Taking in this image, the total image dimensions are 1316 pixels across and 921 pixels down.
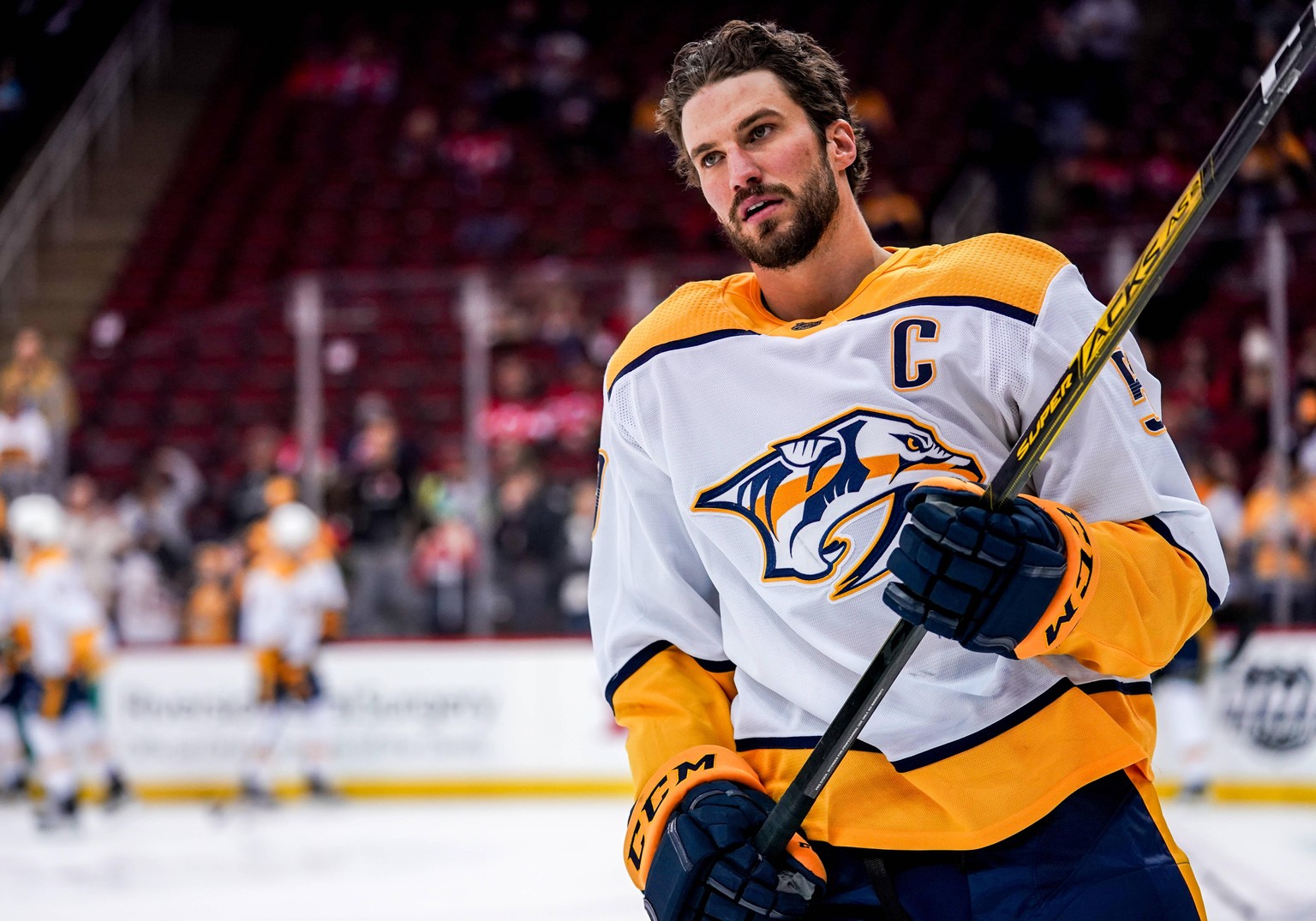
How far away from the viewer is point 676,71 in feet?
4.98

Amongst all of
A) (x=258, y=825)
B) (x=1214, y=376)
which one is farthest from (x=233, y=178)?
(x=1214, y=376)

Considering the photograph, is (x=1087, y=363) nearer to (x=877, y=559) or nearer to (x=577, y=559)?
(x=877, y=559)

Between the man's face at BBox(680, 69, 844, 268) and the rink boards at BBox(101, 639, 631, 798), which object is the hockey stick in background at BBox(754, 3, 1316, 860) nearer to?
the man's face at BBox(680, 69, 844, 268)

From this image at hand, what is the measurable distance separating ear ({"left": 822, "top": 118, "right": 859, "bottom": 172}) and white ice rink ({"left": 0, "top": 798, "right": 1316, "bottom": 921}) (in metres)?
3.15

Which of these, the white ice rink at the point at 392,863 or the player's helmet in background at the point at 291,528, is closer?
the white ice rink at the point at 392,863

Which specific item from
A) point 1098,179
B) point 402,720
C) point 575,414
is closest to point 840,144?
point 575,414

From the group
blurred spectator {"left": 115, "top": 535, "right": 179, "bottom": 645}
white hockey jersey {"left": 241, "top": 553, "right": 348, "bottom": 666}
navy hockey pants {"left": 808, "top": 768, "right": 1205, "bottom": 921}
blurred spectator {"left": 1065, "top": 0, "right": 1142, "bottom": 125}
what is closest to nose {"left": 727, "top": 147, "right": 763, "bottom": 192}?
navy hockey pants {"left": 808, "top": 768, "right": 1205, "bottom": 921}

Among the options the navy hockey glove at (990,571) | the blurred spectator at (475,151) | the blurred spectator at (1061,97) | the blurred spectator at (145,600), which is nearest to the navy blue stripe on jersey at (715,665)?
the navy hockey glove at (990,571)

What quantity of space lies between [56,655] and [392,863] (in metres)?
2.18

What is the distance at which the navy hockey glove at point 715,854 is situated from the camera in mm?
1296

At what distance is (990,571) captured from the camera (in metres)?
1.16

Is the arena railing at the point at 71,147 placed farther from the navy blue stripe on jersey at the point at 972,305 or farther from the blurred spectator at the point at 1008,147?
the navy blue stripe on jersey at the point at 972,305

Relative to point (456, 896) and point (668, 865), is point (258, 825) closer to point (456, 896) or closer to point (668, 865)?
point (456, 896)

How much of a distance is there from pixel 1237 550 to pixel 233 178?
859 cm
